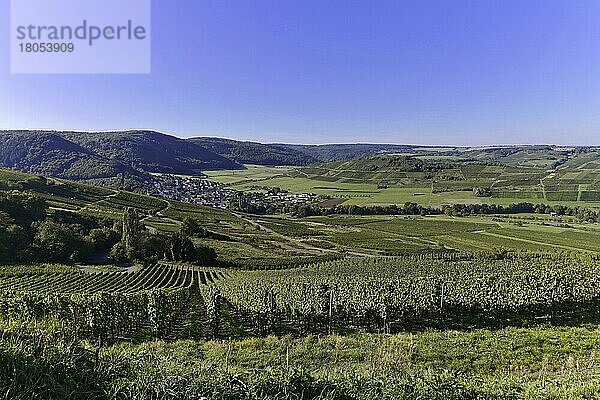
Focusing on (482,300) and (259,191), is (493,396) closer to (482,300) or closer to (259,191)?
(482,300)

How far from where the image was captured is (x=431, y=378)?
6.72 m

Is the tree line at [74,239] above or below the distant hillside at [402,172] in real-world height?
below

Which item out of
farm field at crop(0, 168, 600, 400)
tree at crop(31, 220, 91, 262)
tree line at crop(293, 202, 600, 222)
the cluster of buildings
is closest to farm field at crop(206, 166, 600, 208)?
tree line at crop(293, 202, 600, 222)

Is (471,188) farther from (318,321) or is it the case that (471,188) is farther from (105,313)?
(105,313)

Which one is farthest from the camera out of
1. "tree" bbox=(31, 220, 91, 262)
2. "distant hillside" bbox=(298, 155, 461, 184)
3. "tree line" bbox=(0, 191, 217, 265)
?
"distant hillside" bbox=(298, 155, 461, 184)

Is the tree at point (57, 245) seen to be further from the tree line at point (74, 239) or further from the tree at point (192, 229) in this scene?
the tree at point (192, 229)

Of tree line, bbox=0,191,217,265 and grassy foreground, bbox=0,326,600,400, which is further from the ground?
grassy foreground, bbox=0,326,600,400

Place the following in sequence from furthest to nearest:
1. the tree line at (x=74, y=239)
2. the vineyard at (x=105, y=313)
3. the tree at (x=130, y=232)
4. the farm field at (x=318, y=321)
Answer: the tree at (x=130, y=232)
the tree line at (x=74, y=239)
the vineyard at (x=105, y=313)
the farm field at (x=318, y=321)

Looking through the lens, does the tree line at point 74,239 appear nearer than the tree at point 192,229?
Yes

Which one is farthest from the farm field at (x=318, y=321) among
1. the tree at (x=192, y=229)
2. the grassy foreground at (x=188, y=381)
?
the tree at (x=192, y=229)

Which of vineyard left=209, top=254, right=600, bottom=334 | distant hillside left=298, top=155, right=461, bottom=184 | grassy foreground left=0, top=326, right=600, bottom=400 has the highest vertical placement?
distant hillside left=298, top=155, right=461, bottom=184

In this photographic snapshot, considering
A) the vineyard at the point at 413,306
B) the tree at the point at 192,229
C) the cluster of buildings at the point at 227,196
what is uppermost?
the cluster of buildings at the point at 227,196

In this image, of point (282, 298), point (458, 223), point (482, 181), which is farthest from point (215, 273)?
point (482, 181)

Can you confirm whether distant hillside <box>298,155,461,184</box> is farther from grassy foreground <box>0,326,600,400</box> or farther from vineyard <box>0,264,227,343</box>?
grassy foreground <box>0,326,600,400</box>
